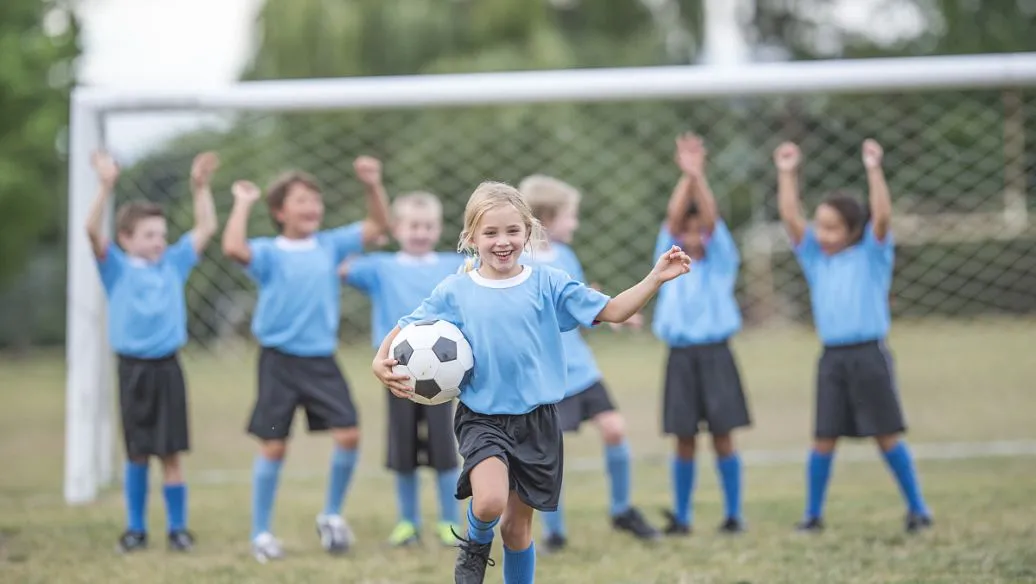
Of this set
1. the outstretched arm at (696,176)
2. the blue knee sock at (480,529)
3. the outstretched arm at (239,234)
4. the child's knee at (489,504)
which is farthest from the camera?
the outstretched arm at (239,234)

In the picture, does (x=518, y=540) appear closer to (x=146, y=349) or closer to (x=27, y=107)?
(x=146, y=349)

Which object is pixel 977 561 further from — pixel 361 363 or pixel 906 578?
pixel 361 363

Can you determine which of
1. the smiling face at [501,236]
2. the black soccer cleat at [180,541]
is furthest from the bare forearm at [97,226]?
the smiling face at [501,236]

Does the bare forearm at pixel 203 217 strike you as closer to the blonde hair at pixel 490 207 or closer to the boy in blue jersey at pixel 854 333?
the blonde hair at pixel 490 207

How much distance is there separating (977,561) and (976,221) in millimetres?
5448

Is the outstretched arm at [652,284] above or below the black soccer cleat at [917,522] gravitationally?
above

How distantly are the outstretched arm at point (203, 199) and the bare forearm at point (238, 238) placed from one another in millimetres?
307

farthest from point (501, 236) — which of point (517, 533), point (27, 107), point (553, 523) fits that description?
point (27, 107)

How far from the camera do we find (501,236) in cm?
369

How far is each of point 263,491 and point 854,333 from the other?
287cm

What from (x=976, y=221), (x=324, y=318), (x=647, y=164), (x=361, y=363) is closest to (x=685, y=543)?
(x=324, y=318)

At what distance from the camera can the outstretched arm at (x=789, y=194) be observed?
5.35 metres

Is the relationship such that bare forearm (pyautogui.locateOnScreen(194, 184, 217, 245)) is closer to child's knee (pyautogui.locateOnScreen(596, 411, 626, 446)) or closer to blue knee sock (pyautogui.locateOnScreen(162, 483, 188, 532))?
blue knee sock (pyautogui.locateOnScreen(162, 483, 188, 532))

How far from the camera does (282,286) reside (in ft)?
17.5
